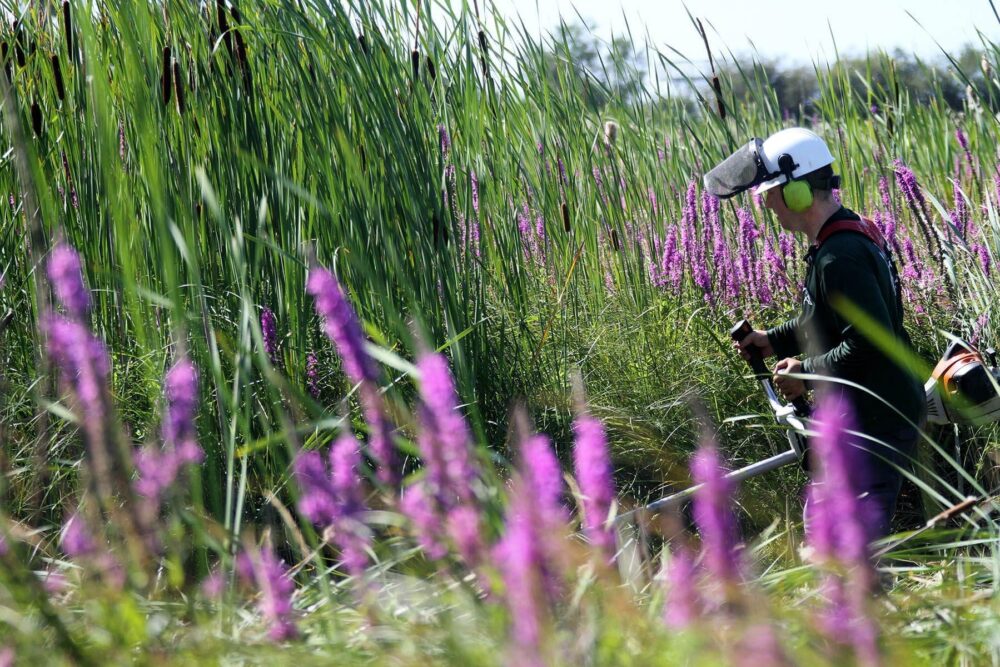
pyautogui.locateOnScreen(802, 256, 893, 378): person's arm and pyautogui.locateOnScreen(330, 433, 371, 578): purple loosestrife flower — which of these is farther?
pyautogui.locateOnScreen(802, 256, 893, 378): person's arm

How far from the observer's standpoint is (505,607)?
1046mm

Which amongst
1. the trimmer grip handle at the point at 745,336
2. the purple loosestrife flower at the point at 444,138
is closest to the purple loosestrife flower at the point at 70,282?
the purple loosestrife flower at the point at 444,138

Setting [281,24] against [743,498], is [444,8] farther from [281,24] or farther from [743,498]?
[743,498]

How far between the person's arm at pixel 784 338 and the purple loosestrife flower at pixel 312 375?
1217mm

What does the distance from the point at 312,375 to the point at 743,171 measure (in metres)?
1.24

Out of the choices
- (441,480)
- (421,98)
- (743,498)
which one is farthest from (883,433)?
(441,480)

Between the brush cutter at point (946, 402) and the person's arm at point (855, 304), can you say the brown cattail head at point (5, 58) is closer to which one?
the brush cutter at point (946, 402)

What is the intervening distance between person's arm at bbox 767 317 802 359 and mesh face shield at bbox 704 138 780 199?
0.39 m

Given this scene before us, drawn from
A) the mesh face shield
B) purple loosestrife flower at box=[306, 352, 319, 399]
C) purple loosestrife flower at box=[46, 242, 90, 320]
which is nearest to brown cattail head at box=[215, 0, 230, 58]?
purple loosestrife flower at box=[306, 352, 319, 399]

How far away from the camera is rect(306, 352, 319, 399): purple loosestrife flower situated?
8.11ft

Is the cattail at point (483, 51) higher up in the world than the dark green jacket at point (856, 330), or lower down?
higher up

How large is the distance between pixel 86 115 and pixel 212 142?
0.28 m

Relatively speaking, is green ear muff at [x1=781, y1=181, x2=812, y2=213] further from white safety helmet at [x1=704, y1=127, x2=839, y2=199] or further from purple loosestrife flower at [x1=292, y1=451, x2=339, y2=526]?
purple loosestrife flower at [x1=292, y1=451, x2=339, y2=526]

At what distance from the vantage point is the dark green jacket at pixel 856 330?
2.59 m
